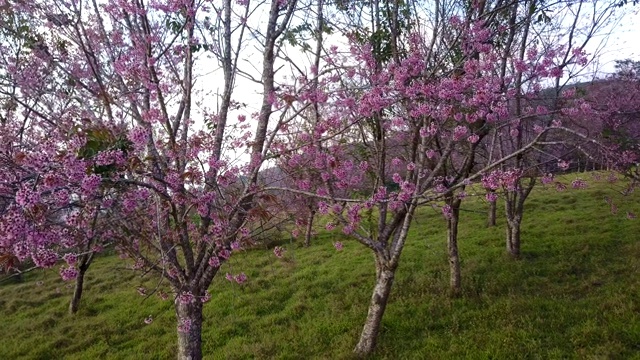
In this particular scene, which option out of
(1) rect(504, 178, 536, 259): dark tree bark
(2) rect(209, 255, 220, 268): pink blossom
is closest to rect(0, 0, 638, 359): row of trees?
(2) rect(209, 255, 220, 268): pink blossom

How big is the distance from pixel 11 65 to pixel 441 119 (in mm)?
10095

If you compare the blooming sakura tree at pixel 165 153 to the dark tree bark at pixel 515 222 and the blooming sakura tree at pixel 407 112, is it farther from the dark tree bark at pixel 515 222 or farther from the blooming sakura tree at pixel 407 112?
the dark tree bark at pixel 515 222

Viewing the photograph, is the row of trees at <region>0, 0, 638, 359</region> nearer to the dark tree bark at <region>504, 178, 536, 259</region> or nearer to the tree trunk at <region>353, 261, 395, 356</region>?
the tree trunk at <region>353, 261, 395, 356</region>

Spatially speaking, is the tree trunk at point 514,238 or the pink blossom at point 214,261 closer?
the pink blossom at point 214,261

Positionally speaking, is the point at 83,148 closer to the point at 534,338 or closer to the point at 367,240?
the point at 367,240

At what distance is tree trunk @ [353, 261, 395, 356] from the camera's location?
8.27 m

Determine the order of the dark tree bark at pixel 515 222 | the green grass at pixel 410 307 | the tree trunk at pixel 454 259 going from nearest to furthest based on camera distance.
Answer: the green grass at pixel 410 307 < the tree trunk at pixel 454 259 < the dark tree bark at pixel 515 222

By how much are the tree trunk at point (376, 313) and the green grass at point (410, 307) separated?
0.28 meters

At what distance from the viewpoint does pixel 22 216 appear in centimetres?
339

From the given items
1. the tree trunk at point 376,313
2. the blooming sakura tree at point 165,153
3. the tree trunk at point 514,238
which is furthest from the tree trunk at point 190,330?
the tree trunk at point 514,238

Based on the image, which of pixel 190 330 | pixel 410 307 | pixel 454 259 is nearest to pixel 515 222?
pixel 454 259

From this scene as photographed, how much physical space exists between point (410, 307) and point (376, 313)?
2.20 m

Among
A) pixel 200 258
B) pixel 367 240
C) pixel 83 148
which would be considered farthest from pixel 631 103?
pixel 83 148

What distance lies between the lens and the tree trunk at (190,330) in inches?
264
